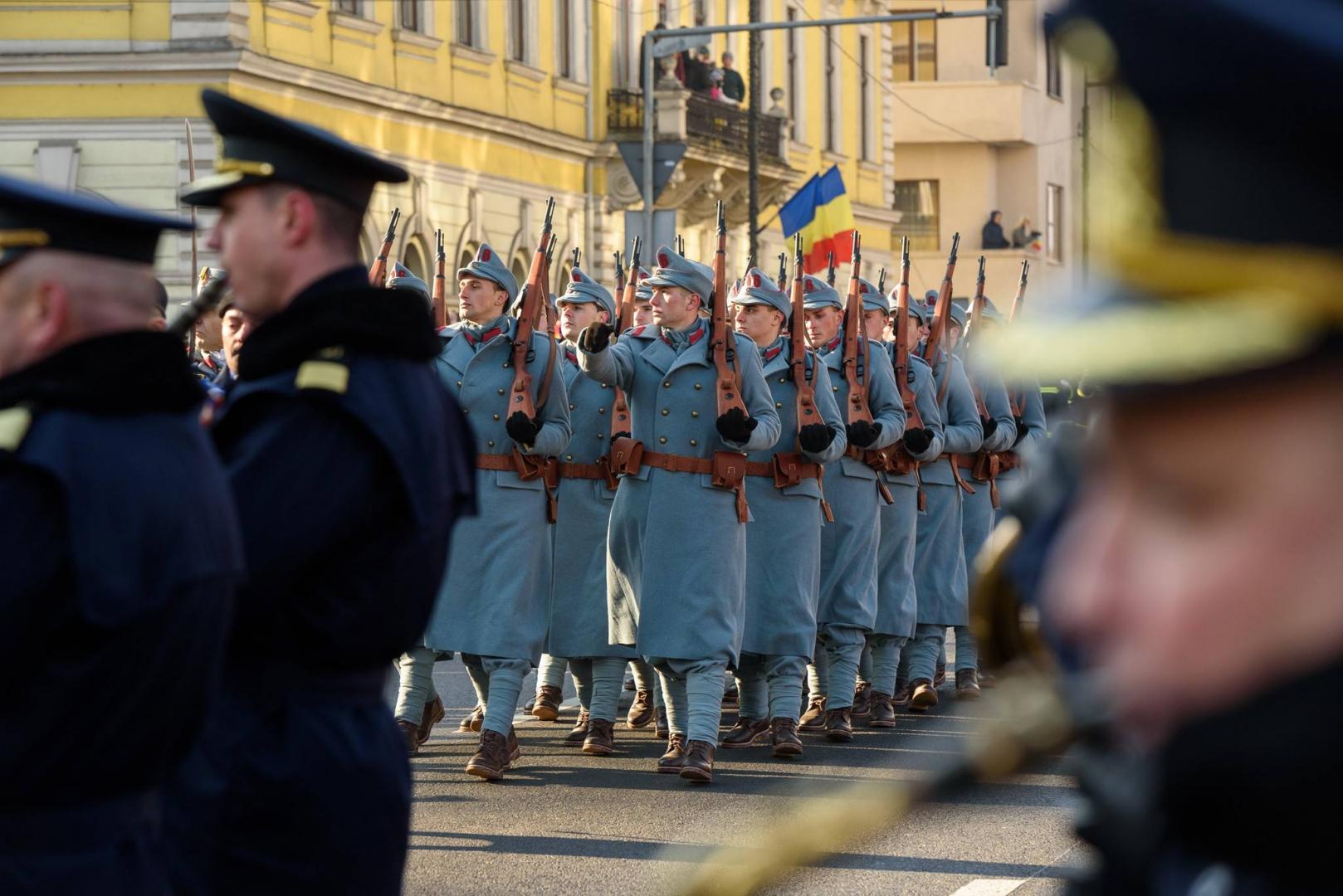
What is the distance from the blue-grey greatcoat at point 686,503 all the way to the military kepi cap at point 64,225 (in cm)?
612

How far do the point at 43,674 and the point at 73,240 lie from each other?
2.22 feet

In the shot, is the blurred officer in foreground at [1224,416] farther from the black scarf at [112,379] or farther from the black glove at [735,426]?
the black glove at [735,426]

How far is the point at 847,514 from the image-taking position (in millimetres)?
11539

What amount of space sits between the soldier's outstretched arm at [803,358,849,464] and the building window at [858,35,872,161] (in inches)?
1442

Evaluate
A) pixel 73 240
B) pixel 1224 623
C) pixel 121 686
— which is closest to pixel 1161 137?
pixel 1224 623

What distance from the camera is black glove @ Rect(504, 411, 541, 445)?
938cm

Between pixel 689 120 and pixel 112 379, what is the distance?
105 ft

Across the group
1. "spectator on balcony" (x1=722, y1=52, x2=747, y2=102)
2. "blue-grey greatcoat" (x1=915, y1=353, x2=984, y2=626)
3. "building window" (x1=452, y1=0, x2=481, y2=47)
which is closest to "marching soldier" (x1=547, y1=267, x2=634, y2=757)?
"blue-grey greatcoat" (x1=915, y1=353, x2=984, y2=626)

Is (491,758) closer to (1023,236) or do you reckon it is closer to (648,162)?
(648,162)

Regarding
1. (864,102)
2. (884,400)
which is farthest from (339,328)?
(864,102)

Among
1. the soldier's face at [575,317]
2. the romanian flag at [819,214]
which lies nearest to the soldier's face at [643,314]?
the soldier's face at [575,317]

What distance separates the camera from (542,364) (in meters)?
9.62

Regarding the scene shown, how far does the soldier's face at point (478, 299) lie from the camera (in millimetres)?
9750

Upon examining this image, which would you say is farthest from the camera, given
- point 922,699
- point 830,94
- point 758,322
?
point 830,94
